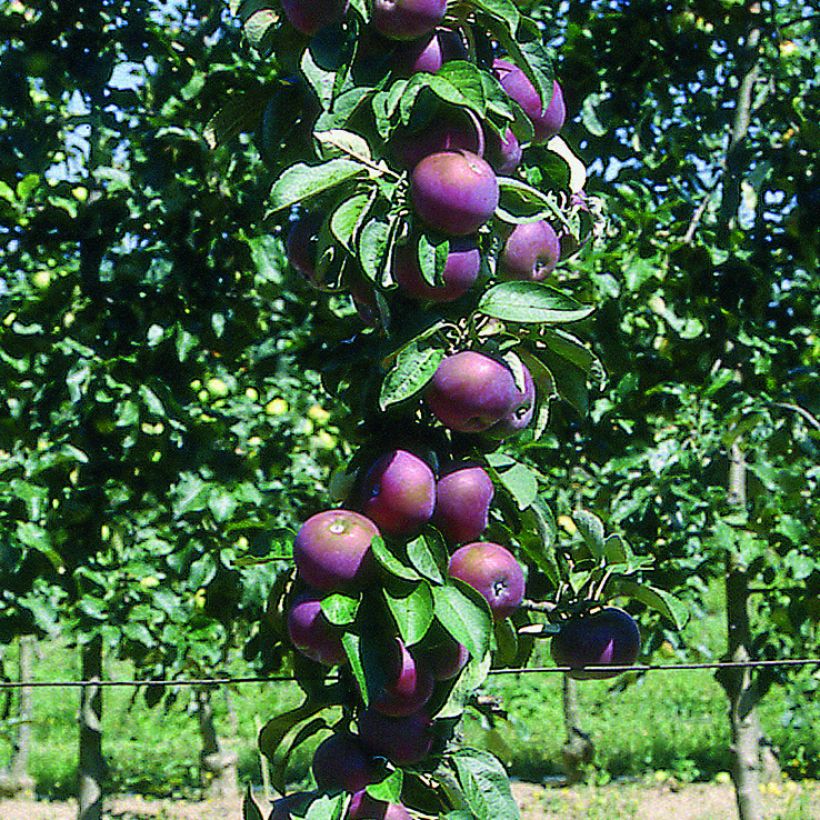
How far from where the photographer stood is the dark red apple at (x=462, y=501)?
1005mm

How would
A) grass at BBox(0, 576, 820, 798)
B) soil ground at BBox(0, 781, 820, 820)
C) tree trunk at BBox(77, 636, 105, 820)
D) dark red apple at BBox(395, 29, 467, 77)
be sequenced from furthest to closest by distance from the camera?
1. grass at BBox(0, 576, 820, 798)
2. soil ground at BBox(0, 781, 820, 820)
3. tree trunk at BBox(77, 636, 105, 820)
4. dark red apple at BBox(395, 29, 467, 77)

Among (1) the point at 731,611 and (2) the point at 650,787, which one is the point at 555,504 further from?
(2) the point at 650,787

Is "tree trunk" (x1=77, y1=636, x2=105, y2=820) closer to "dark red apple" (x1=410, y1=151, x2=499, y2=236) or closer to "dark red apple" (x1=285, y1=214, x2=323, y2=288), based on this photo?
"dark red apple" (x1=285, y1=214, x2=323, y2=288)

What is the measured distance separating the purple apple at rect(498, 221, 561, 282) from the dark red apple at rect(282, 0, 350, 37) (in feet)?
0.81

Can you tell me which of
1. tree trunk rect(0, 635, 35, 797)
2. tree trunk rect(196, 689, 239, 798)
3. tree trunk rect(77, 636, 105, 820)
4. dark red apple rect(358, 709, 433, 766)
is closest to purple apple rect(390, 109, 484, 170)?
dark red apple rect(358, 709, 433, 766)

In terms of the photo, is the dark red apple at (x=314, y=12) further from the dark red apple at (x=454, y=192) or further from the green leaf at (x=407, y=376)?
the green leaf at (x=407, y=376)

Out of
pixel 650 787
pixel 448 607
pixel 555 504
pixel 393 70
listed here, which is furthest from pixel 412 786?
pixel 650 787

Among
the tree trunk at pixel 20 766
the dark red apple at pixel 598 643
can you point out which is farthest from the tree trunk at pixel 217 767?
the dark red apple at pixel 598 643

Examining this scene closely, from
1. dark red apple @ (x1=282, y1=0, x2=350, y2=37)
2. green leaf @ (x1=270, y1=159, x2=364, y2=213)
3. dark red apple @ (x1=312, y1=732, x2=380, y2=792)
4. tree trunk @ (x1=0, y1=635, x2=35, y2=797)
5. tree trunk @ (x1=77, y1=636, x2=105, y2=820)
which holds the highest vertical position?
dark red apple @ (x1=282, y1=0, x2=350, y2=37)

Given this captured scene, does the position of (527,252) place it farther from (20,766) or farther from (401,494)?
(20,766)

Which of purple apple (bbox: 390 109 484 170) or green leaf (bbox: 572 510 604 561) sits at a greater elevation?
purple apple (bbox: 390 109 484 170)

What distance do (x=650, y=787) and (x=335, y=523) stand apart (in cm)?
381

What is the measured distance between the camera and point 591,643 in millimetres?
1118

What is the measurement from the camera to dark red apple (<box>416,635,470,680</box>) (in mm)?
993
